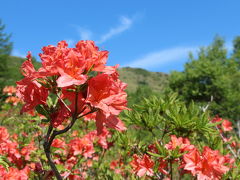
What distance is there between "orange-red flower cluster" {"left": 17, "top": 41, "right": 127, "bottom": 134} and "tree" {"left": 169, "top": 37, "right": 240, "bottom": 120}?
19.6 metres

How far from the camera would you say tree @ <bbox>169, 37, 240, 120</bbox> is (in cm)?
2060

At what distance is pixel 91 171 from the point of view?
450cm

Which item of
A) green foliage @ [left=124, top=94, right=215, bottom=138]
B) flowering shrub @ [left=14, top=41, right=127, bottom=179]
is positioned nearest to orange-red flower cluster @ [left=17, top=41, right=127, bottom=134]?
flowering shrub @ [left=14, top=41, right=127, bottom=179]

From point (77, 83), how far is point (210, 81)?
76.1ft

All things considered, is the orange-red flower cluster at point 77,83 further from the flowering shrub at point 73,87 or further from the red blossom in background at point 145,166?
the red blossom in background at point 145,166

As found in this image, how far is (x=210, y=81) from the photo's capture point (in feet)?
73.2

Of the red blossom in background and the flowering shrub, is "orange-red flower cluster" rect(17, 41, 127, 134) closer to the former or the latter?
the flowering shrub

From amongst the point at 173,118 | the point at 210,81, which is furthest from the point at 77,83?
the point at 210,81

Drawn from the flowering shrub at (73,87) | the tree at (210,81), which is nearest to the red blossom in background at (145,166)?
the flowering shrub at (73,87)

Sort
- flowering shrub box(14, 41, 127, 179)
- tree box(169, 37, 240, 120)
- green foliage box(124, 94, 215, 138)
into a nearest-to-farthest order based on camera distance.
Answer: flowering shrub box(14, 41, 127, 179) → green foliage box(124, 94, 215, 138) → tree box(169, 37, 240, 120)

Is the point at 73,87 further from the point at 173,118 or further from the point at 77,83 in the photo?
the point at 173,118

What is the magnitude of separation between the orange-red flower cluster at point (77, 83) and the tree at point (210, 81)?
19.6 m

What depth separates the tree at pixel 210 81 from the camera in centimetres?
2060

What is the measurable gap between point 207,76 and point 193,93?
2453mm
